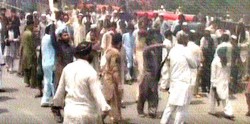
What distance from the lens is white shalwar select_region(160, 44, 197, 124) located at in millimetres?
6949

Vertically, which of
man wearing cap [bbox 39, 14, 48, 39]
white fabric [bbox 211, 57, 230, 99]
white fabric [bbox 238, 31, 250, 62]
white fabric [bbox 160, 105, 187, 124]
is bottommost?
white fabric [bbox 160, 105, 187, 124]

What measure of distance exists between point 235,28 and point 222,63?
530mm

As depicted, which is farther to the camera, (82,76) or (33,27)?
(33,27)

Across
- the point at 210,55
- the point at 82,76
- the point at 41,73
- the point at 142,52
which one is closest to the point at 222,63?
the point at 210,55

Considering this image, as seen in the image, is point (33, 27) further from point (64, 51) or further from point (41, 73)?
point (64, 51)

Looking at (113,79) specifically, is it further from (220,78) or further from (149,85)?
(220,78)

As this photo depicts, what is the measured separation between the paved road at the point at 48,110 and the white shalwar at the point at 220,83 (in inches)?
6.9

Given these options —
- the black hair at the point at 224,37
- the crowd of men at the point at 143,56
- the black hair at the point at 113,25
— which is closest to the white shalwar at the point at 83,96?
the crowd of men at the point at 143,56

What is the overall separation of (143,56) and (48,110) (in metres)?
1.50

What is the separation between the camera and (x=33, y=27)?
9.12 meters

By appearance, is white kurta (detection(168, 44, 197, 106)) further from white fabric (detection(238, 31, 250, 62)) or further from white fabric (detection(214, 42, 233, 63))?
white fabric (detection(238, 31, 250, 62))

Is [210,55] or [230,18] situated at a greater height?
[230,18]

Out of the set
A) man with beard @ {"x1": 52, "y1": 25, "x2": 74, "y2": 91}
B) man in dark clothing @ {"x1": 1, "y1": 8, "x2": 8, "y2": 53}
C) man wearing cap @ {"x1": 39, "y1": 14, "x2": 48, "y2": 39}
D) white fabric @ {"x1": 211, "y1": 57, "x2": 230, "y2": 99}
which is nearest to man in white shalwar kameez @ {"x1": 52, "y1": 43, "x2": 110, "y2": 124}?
man with beard @ {"x1": 52, "y1": 25, "x2": 74, "y2": 91}

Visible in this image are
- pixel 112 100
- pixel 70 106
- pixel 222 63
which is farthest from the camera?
pixel 222 63
